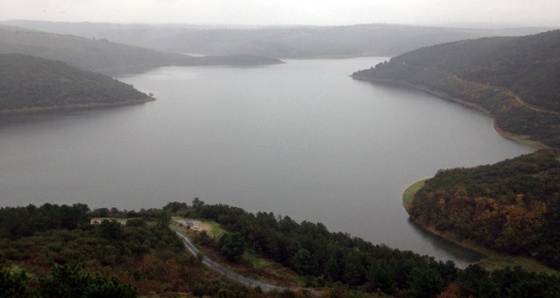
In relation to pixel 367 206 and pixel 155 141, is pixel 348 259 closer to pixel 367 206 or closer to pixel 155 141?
pixel 367 206

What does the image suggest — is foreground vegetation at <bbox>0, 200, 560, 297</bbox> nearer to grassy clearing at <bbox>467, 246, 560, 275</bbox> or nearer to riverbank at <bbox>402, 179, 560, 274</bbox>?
grassy clearing at <bbox>467, 246, 560, 275</bbox>

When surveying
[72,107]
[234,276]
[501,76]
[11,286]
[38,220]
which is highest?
[501,76]

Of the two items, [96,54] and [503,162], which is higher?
[96,54]

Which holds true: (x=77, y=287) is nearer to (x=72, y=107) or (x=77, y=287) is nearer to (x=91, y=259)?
(x=91, y=259)

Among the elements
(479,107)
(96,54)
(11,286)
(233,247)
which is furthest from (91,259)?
(96,54)

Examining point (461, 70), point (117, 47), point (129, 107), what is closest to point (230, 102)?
point (129, 107)
